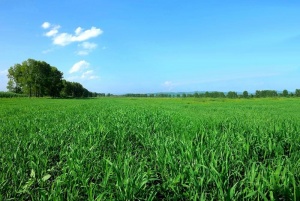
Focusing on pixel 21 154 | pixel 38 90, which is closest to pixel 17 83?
pixel 38 90

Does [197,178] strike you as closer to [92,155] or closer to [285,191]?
[285,191]

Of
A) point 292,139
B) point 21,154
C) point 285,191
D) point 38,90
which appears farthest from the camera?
point 38,90

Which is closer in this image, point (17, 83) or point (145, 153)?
point (145, 153)

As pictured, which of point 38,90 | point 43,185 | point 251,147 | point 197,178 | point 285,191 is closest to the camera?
point 285,191

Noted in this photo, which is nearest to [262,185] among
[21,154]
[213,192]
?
[213,192]

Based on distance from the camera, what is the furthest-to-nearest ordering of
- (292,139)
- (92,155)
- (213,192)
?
1. (292,139)
2. (92,155)
3. (213,192)

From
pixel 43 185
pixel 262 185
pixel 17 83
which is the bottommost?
pixel 43 185

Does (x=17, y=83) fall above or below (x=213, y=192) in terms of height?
above

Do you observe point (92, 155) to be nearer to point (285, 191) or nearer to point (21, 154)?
point (21, 154)

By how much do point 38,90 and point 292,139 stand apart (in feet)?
304

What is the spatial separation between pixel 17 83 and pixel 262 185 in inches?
3997

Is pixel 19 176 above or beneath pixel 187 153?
A: beneath

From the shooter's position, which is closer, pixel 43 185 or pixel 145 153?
pixel 43 185

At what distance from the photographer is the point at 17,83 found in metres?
93.1
